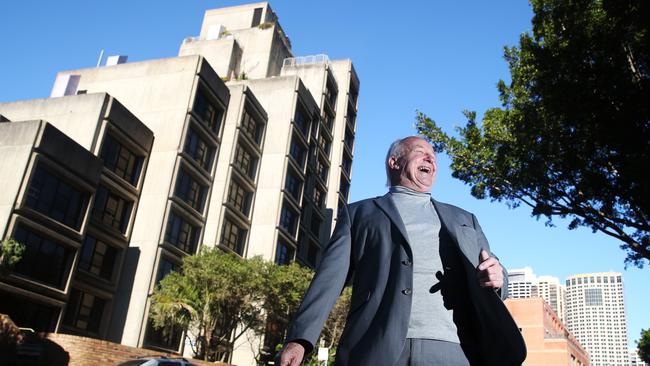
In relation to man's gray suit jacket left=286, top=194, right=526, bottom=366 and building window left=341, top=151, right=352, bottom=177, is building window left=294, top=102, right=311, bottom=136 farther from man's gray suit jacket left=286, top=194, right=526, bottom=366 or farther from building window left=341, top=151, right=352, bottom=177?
man's gray suit jacket left=286, top=194, right=526, bottom=366

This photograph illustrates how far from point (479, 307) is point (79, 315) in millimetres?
30377

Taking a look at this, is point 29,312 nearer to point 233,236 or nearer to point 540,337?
point 233,236

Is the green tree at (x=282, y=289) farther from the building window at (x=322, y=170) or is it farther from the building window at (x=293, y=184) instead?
the building window at (x=322, y=170)

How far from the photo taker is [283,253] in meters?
43.2

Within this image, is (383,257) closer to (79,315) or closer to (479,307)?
(479,307)

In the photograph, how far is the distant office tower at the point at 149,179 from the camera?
25.4 metres

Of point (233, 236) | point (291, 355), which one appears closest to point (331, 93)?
point (233, 236)

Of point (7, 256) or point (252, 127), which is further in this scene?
point (252, 127)

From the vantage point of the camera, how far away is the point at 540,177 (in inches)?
631

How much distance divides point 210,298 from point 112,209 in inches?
355

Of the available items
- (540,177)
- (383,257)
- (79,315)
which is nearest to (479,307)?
(383,257)

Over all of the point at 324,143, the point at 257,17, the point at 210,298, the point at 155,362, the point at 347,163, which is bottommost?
the point at 155,362

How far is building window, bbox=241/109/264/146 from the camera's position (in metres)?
42.5

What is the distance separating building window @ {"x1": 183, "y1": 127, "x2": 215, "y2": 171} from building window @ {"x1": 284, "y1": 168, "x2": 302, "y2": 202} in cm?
767
